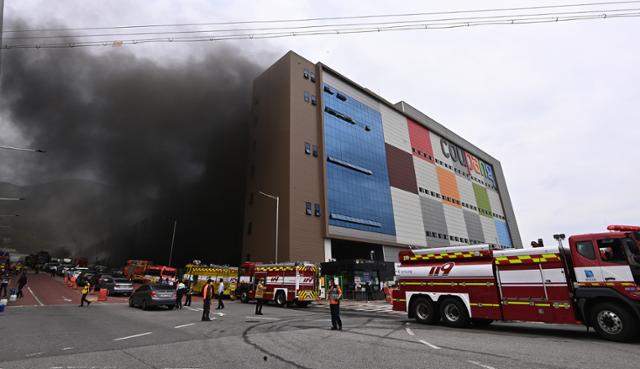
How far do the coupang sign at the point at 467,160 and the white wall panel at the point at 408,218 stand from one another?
973 inches

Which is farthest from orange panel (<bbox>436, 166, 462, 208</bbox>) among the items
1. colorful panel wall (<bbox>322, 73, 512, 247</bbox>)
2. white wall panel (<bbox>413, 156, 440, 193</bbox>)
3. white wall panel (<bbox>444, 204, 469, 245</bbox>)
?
white wall panel (<bbox>413, 156, 440, 193</bbox>)

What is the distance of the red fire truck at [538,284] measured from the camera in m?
9.52

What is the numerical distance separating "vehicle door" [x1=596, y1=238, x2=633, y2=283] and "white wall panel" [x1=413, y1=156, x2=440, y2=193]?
57567 mm

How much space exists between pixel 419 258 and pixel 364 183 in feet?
130

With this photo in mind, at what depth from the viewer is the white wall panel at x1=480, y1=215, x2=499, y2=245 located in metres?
85.0

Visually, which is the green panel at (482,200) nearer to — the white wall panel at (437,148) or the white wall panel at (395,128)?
the white wall panel at (437,148)

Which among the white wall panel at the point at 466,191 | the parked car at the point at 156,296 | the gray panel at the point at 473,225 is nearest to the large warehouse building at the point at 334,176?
the gray panel at the point at 473,225

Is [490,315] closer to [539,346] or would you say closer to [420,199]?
[539,346]

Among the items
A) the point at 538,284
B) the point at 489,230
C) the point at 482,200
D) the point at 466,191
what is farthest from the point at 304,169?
the point at 489,230

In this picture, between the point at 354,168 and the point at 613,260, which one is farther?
the point at 354,168

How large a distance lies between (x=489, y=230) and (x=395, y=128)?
4330cm

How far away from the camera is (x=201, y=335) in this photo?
33.1ft

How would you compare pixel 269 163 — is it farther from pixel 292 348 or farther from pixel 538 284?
pixel 292 348

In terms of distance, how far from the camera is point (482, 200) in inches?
3543
